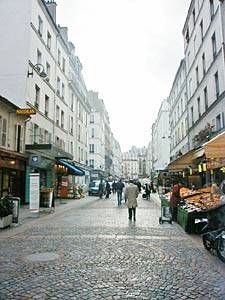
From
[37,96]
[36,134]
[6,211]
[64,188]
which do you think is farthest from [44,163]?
[6,211]

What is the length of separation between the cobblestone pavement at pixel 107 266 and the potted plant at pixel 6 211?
3.51 ft

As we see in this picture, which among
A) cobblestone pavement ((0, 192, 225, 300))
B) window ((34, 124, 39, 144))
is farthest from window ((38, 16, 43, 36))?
cobblestone pavement ((0, 192, 225, 300))

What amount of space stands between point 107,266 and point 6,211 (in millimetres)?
6938

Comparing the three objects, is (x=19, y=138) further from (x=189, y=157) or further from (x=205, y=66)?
(x=205, y=66)

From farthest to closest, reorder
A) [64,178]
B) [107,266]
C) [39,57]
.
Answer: [64,178] < [39,57] < [107,266]

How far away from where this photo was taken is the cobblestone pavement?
5.26m

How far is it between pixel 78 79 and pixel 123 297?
139 feet

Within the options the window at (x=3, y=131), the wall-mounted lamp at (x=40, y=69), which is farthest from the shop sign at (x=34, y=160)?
the wall-mounted lamp at (x=40, y=69)

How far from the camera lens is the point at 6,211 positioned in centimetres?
1259

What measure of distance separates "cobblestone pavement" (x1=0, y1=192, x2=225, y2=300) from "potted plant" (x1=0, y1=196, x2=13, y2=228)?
107 cm

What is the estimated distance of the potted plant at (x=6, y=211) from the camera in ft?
40.2

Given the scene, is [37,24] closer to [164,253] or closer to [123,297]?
[164,253]

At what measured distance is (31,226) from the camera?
13102 millimetres

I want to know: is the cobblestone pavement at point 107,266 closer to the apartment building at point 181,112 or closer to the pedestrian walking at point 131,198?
the pedestrian walking at point 131,198
